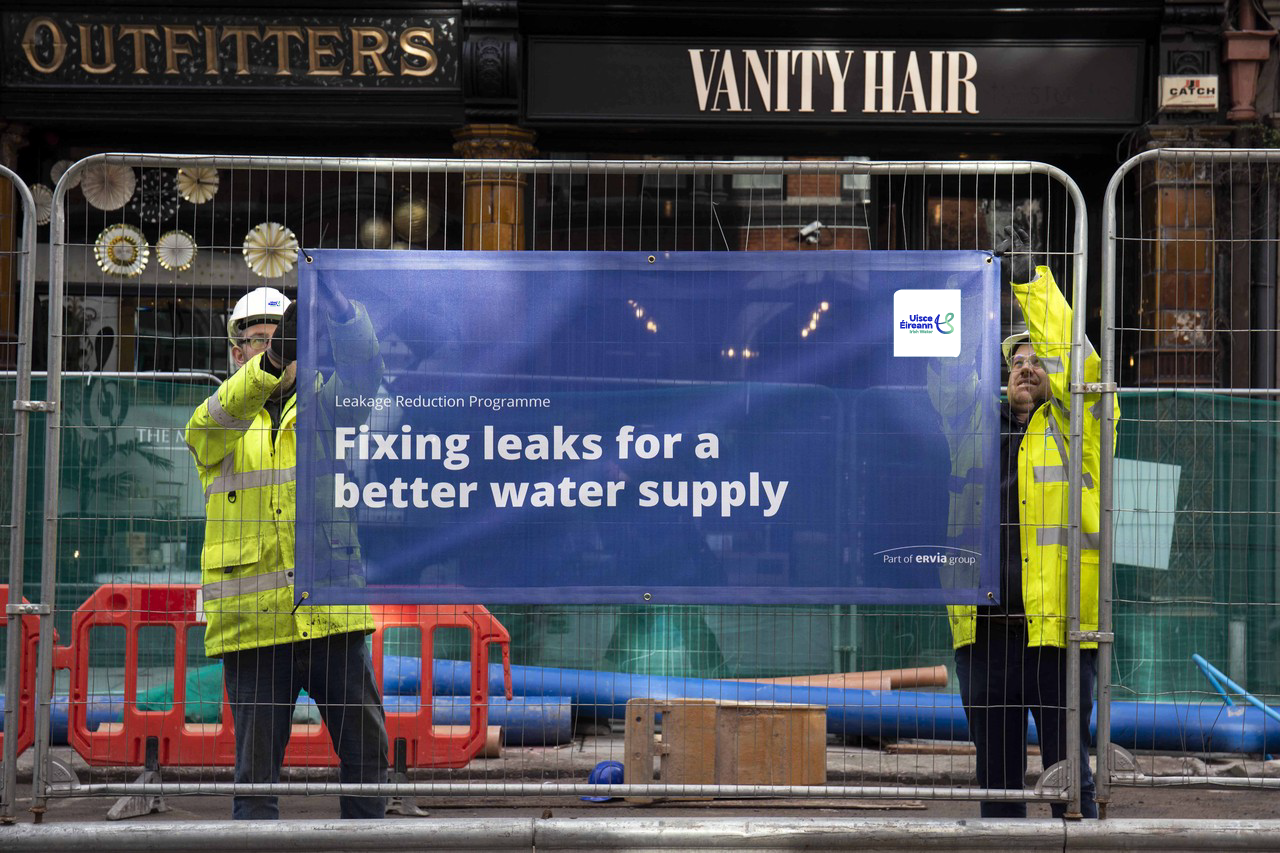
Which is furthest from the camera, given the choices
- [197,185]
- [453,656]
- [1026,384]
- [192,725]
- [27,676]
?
[197,185]

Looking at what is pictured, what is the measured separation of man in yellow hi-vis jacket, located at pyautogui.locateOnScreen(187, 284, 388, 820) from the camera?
504 centimetres

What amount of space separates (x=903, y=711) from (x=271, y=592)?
10.6 feet

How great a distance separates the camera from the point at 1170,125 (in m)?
10.0

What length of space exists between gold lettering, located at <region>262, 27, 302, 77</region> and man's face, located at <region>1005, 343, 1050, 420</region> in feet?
21.9

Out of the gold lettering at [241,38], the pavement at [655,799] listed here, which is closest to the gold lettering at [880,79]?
the gold lettering at [241,38]

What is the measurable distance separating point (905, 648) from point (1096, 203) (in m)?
5.28

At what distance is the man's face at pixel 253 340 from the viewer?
5246mm

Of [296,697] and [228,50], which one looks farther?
[228,50]

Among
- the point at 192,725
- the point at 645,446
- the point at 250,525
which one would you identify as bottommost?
the point at 192,725

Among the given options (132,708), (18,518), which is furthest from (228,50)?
(18,518)

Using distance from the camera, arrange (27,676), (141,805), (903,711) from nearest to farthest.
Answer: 1. (141,805)
2. (27,676)
3. (903,711)

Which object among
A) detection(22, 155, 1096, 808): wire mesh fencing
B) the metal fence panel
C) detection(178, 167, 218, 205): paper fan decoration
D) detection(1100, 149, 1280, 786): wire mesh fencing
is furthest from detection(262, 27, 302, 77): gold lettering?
detection(1100, 149, 1280, 786): wire mesh fencing

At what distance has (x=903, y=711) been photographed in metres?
6.90

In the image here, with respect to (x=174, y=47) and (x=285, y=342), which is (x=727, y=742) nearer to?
(x=285, y=342)
